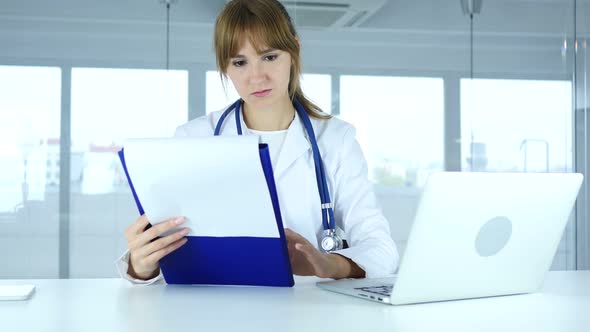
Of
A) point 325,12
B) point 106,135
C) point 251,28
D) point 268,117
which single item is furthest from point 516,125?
point 251,28

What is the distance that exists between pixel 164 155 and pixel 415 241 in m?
0.52

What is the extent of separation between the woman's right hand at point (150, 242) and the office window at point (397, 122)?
281cm

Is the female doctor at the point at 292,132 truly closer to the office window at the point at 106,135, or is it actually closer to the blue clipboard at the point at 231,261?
the blue clipboard at the point at 231,261

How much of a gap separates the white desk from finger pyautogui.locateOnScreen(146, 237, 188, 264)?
0.22 ft

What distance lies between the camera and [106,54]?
405 centimetres

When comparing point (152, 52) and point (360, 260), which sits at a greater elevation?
point (152, 52)

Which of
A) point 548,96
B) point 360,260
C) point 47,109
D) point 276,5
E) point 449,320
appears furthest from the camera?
point 548,96

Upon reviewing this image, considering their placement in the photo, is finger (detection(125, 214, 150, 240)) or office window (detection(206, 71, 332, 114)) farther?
office window (detection(206, 71, 332, 114))

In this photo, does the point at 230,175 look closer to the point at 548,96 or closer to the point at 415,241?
the point at 415,241

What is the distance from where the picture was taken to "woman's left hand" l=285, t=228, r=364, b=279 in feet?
5.10

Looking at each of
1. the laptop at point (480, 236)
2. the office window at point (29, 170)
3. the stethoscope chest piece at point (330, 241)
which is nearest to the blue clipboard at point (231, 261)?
the laptop at point (480, 236)

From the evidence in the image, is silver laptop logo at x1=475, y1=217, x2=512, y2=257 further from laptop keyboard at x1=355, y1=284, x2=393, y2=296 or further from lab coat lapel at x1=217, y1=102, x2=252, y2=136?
lab coat lapel at x1=217, y1=102, x2=252, y2=136

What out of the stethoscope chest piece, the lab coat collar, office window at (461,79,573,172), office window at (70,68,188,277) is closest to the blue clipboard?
the stethoscope chest piece

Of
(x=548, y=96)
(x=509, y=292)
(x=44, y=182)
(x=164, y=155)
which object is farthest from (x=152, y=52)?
(x=509, y=292)
